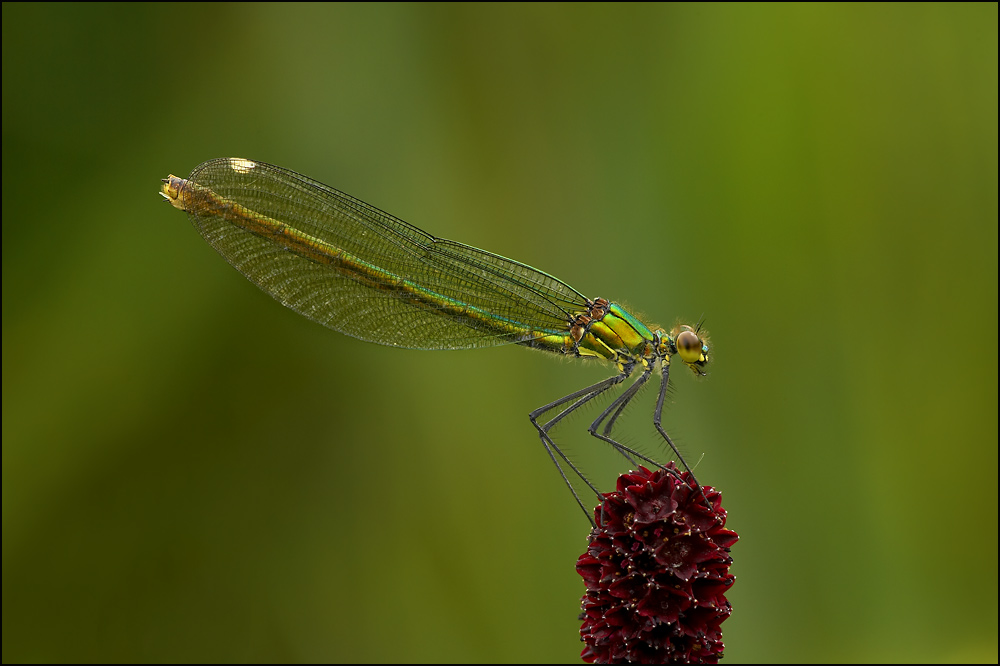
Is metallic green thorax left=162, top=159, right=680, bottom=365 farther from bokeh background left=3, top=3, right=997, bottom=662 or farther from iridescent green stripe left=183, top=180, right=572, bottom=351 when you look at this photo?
bokeh background left=3, top=3, right=997, bottom=662

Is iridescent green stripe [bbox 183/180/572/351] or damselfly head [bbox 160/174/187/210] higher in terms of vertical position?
damselfly head [bbox 160/174/187/210]

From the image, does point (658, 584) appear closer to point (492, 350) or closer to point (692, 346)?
point (692, 346)

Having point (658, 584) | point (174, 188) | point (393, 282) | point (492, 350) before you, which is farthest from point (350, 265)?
point (658, 584)

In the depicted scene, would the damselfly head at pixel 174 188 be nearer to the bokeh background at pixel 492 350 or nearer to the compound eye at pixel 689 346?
the bokeh background at pixel 492 350

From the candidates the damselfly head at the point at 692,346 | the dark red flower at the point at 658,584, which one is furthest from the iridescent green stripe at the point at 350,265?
the dark red flower at the point at 658,584

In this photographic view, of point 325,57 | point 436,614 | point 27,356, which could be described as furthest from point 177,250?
point 436,614

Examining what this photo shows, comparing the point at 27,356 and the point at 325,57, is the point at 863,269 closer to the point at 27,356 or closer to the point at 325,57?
the point at 325,57

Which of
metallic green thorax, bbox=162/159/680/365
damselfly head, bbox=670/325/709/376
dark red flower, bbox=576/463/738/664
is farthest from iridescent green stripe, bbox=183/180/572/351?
dark red flower, bbox=576/463/738/664

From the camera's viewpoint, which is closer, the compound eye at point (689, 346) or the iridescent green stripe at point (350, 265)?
the compound eye at point (689, 346)
